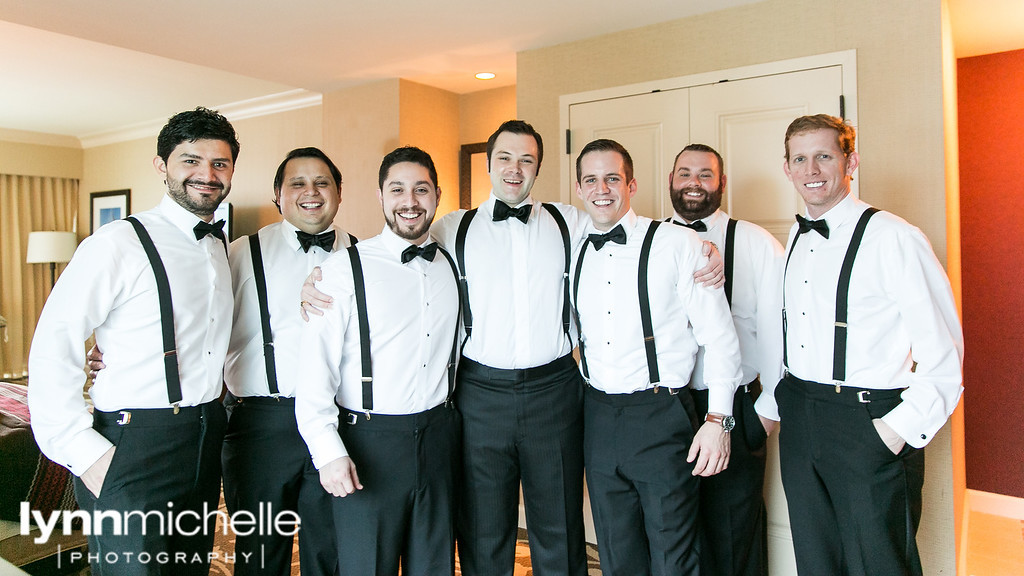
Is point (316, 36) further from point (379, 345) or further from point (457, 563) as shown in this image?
point (457, 563)

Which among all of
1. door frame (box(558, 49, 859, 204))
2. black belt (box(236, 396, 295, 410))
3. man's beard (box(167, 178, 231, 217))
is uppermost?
door frame (box(558, 49, 859, 204))

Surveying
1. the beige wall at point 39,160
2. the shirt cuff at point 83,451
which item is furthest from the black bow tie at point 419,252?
the beige wall at point 39,160

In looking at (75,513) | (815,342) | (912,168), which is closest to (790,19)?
(912,168)

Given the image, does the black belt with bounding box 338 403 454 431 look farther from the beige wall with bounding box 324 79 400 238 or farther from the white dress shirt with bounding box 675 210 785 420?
the beige wall with bounding box 324 79 400 238

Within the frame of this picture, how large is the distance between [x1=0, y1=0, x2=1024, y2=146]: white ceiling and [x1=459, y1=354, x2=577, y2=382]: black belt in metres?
1.79

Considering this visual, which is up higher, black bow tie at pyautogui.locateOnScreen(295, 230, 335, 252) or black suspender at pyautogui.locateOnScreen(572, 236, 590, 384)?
black bow tie at pyautogui.locateOnScreen(295, 230, 335, 252)

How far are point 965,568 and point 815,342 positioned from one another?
6.74 ft

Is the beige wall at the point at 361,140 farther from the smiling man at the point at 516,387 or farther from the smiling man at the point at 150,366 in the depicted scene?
the smiling man at the point at 150,366

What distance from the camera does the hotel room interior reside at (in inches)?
113

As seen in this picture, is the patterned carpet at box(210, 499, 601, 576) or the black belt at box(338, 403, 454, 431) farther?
the patterned carpet at box(210, 499, 601, 576)

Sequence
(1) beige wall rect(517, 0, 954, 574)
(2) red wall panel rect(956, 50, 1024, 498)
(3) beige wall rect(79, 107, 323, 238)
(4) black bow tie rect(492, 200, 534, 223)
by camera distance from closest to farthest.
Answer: (4) black bow tie rect(492, 200, 534, 223) → (1) beige wall rect(517, 0, 954, 574) → (2) red wall panel rect(956, 50, 1024, 498) → (3) beige wall rect(79, 107, 323, 238)

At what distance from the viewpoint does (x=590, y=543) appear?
357cm

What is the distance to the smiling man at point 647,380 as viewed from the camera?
2162mm

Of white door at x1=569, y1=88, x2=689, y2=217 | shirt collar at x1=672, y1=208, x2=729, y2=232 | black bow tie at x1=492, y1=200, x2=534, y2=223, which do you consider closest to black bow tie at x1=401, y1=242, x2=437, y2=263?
black bow tie at x1=492, y1=200, x2=534, y2=223
